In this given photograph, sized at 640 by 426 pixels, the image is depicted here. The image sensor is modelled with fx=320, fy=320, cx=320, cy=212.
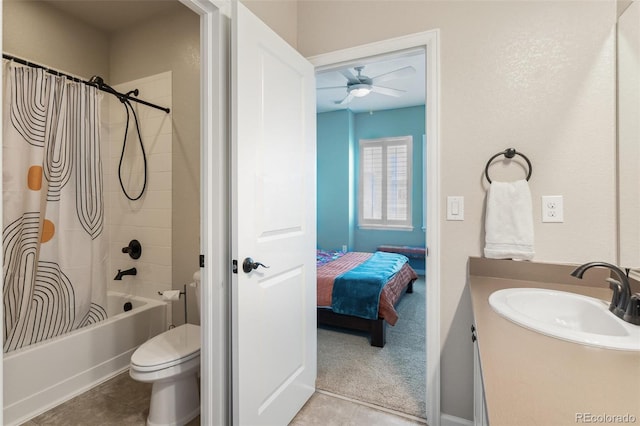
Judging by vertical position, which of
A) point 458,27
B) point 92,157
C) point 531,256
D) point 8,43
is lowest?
point 531,256

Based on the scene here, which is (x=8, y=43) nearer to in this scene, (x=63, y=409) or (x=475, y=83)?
(x=63, y=409)

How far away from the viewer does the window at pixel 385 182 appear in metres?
5.30

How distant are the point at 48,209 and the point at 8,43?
3.96 ft

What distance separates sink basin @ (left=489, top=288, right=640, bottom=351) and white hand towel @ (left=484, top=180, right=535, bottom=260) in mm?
260

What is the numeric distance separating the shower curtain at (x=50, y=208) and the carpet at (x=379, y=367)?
1.76m

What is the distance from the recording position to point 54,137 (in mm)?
2098

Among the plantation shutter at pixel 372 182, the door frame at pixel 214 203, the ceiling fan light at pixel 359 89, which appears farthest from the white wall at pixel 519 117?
the plantation shutter at pixel 372 182

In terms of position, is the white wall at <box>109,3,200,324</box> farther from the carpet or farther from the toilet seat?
the carpet

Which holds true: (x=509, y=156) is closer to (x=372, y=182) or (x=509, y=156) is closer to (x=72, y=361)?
(x=72, y=361)

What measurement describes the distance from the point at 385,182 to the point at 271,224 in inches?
161

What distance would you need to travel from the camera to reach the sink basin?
2.81 feet

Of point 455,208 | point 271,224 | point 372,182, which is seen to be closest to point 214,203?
point 271,224

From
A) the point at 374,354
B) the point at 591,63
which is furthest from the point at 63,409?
the point at 591,63

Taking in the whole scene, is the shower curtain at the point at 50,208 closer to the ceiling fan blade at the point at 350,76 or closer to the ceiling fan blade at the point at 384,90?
the ceiling fan blade at the point at 350,76
